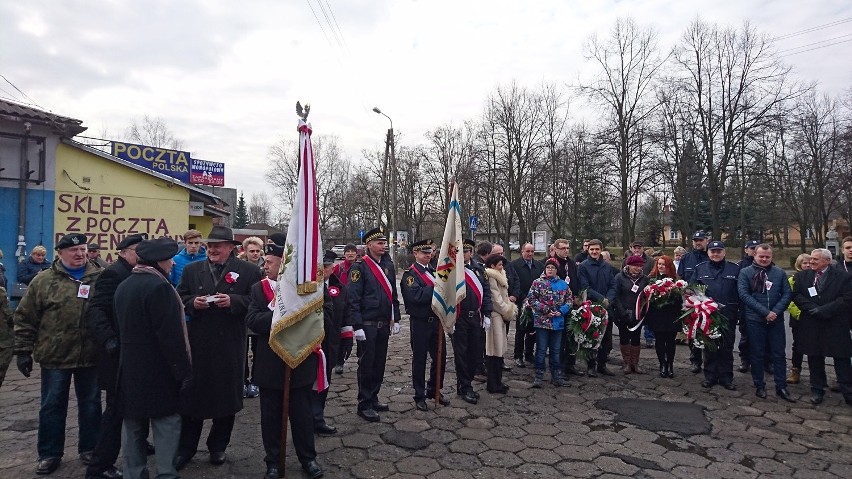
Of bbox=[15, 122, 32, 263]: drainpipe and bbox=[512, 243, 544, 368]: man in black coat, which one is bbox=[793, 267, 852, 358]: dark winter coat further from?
bbox=[15, 122, 32, 263]: drainpipe

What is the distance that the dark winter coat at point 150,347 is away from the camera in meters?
3.64

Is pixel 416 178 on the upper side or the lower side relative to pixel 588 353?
upper

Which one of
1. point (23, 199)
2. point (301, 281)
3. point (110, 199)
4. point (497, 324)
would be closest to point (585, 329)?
point (497, 324)

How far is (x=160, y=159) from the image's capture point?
22.9 m

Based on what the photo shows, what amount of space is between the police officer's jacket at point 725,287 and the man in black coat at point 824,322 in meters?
0.76

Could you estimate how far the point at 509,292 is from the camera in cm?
793

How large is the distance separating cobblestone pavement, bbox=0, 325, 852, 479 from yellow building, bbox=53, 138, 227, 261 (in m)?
6.62

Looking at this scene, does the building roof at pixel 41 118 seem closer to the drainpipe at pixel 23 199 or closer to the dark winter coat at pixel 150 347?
the drainpipe at pixel 23 199

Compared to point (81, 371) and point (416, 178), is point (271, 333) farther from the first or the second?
point (416, 178)

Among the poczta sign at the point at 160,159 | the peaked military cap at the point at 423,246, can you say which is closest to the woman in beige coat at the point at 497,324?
the peaked military cap at the point at 423,246

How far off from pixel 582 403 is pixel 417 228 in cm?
4056

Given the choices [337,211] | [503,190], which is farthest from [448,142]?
[337,211]

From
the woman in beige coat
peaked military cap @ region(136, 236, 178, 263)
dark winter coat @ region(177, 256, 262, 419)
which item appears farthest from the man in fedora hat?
the woman in beige coat

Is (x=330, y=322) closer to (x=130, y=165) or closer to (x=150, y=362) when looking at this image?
(x=150, y=362)
